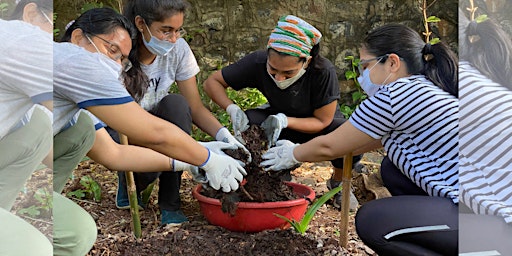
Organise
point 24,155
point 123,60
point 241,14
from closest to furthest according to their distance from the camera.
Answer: point 24,155, point 123,60, point 241,14

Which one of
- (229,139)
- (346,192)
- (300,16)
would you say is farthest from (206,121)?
(300,16)

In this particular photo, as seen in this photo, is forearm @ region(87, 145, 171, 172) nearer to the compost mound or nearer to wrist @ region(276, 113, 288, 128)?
the compost mound

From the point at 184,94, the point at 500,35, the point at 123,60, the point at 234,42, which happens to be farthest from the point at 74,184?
the point at 500,35

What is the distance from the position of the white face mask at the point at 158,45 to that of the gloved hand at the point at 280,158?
2.28 ft

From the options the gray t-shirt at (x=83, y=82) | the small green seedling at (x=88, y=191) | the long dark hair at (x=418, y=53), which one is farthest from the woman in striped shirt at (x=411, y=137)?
the small green seedling at (x=88, y=191)

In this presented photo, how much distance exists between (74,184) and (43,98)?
2153mm

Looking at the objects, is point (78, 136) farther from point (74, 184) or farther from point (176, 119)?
point (74, 184)

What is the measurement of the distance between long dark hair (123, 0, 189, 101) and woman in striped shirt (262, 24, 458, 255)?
985mm

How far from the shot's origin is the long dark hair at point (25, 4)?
1371 millimetres

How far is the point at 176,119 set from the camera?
305 cm

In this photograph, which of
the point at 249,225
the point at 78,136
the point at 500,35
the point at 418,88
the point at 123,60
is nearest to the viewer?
the point at 500,35

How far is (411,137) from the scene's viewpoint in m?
2.17

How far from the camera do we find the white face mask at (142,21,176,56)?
2918 millimetres

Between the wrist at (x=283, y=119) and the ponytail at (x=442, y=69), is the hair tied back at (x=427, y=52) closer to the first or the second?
the ponytail at (x=442, y=69)
